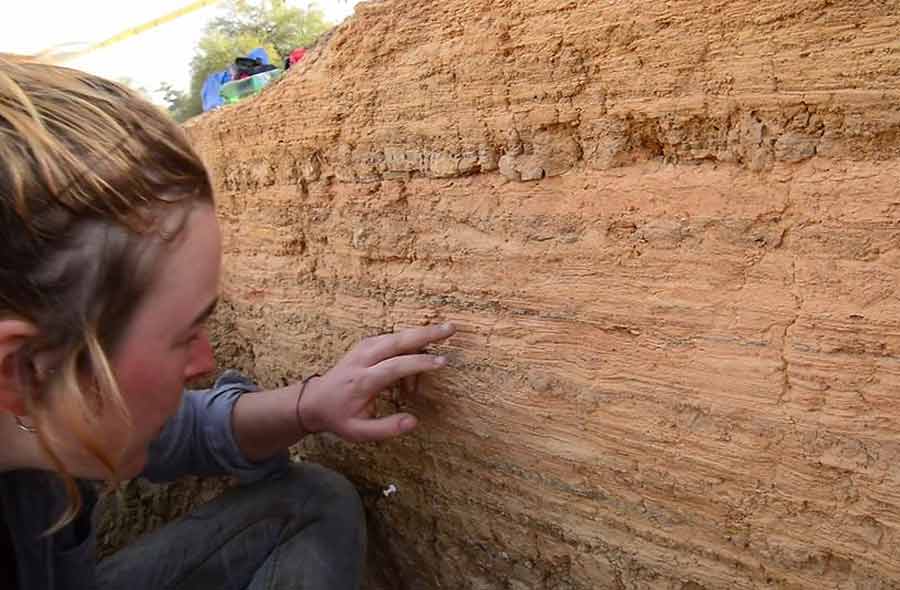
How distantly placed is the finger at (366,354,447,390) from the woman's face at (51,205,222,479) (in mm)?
412

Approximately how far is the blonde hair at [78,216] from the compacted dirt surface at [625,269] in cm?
60

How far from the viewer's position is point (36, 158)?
77 centimetres

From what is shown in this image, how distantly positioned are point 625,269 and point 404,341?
455mm

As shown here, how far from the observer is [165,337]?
936mm

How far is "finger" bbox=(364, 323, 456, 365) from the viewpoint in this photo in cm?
141

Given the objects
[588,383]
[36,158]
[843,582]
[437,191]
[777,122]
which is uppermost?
[36,158]

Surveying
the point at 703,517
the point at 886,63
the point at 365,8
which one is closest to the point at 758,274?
the point at 886,63

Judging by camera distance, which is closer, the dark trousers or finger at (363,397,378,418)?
finger at (363,397,378,418)

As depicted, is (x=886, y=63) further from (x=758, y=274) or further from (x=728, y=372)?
(x=728, y=372)

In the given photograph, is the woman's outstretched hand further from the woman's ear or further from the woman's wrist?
the woman's ear

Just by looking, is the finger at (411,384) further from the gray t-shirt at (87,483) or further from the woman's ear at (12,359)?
the woman's ear at (12,359)

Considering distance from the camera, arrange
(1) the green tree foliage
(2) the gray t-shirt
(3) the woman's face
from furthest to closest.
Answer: (1) the green tree foliage < (2) the gray t-shirt < (3) the woman's face

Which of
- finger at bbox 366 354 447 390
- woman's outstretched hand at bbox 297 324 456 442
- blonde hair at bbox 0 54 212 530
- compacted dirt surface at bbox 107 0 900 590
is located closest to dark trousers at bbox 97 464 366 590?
compacted dirt surface at bbox 107 0 900 590

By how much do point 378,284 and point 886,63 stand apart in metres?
1.03
